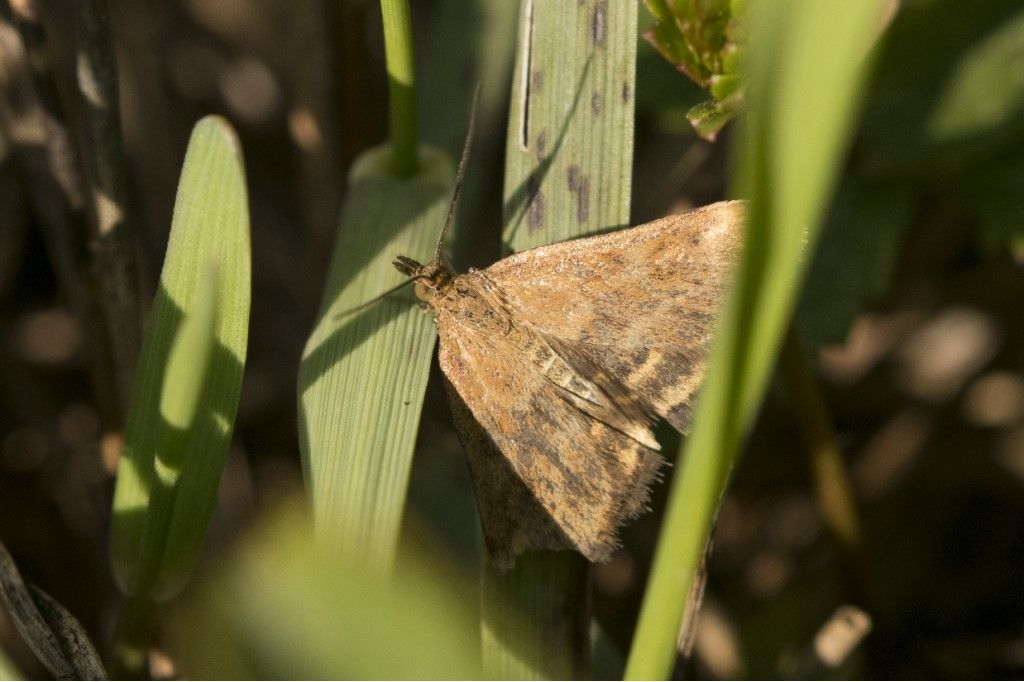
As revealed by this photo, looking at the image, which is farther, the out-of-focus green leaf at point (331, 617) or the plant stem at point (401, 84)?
the plant stem at point (401, 84)

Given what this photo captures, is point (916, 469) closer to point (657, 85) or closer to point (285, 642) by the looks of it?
point (657, 85)

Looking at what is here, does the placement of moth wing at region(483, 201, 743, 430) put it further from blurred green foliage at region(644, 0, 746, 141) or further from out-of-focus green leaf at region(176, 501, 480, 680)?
out-of-focus green leaf at region(176, 501, 480, 680)

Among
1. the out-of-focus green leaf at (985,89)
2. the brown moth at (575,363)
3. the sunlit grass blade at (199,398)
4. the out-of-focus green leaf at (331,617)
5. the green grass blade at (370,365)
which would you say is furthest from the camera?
the out-of-focus green leaf at (985,89)

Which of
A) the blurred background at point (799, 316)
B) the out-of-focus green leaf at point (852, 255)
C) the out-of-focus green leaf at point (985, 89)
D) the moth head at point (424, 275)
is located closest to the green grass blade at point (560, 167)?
the moth head at point (424, 275)

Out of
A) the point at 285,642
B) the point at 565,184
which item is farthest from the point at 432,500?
the point at 285,642

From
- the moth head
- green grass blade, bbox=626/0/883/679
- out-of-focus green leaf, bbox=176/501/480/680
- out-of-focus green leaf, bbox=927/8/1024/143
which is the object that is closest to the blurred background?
out-of-focus green leaf, bbox=927/8/1024/143

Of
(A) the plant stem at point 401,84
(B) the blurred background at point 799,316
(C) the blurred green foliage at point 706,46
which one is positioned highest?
(C) the blurred green foliage at point 706,46

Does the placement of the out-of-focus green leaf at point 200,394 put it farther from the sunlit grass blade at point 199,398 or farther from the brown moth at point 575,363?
the brown moth at point 575,363

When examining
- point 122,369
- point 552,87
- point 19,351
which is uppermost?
point 552,87
